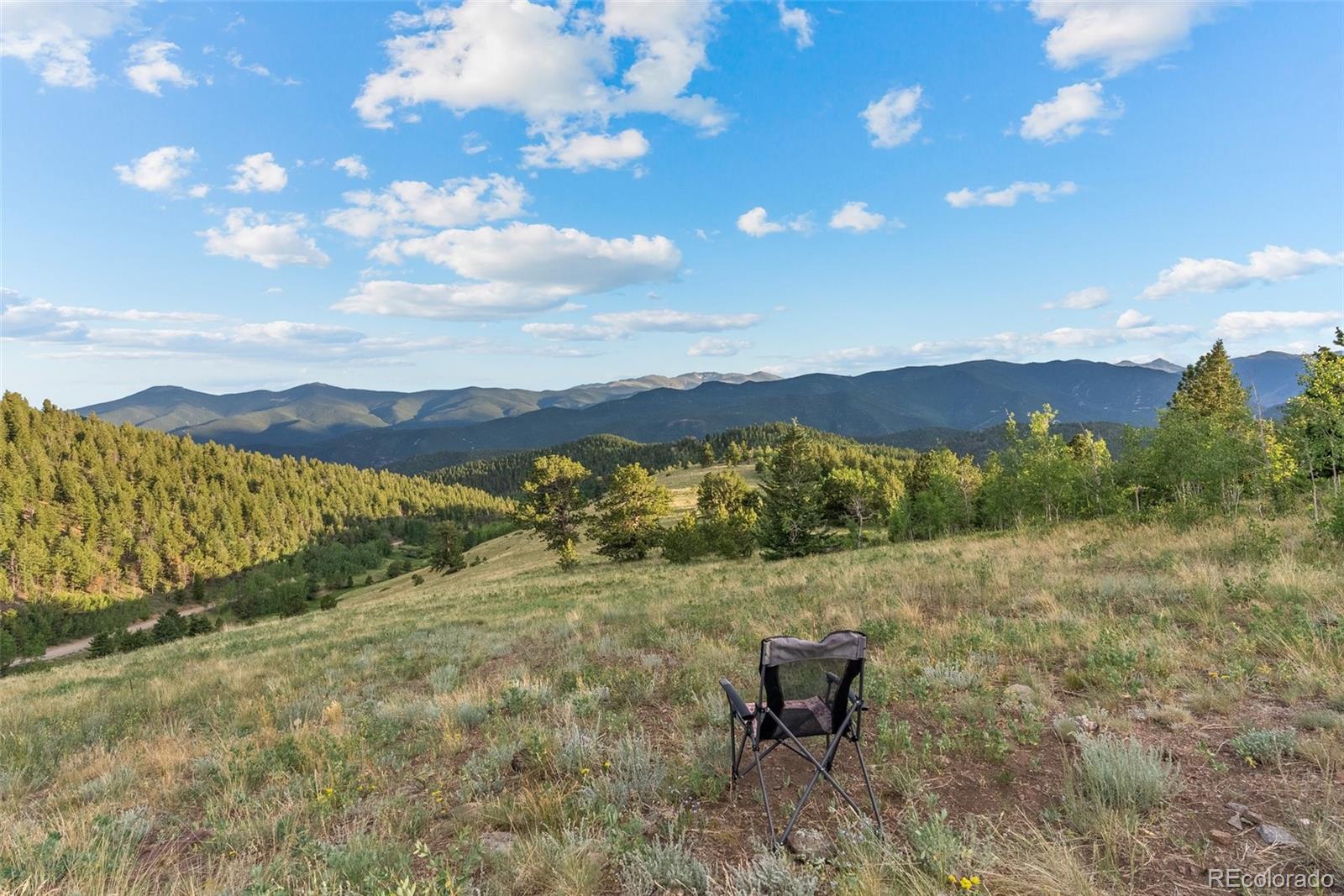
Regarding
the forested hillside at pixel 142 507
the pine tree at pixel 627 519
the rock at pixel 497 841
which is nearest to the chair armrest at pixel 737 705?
the rock at pixel 497 841

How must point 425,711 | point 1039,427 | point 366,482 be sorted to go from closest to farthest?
point 425,711, point 1039,427, point 366,482

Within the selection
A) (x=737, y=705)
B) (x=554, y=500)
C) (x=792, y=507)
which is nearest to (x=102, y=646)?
(x=554, y=500)

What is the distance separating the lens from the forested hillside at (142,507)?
111 metres

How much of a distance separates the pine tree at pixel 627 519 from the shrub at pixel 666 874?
40.7 meters

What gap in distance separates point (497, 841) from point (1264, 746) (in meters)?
6.15

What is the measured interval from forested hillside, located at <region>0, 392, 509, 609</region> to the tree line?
4763 inches

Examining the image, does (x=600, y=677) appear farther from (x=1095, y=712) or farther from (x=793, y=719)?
(x=1095, y=712)

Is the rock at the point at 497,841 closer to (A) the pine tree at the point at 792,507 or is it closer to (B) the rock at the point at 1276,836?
(B) the rock at the point at 1276,836

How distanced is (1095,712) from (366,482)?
21710 cm

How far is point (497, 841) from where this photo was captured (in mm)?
4312

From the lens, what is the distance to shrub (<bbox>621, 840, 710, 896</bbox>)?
138 inches

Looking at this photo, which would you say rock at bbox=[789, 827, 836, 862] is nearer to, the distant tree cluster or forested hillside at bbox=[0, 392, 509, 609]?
the distant tree cluster

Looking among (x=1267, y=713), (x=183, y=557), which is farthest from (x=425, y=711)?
(x=183, y=557)

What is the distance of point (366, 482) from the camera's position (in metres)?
191
